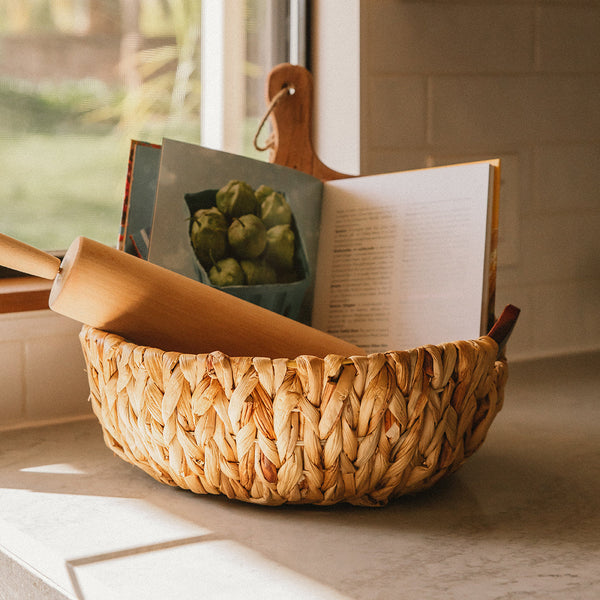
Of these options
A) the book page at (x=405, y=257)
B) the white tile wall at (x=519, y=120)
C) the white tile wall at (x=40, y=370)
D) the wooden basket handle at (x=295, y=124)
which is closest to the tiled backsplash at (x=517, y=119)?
the white tile wall at (x=519, y=120)

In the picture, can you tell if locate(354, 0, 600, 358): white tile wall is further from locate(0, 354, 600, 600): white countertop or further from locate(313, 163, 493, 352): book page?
locate(0, 354, 600, 600): white countertop

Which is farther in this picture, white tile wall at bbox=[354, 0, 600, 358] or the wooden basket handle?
white tile wall at bbox=[354, 0, 600, 358]

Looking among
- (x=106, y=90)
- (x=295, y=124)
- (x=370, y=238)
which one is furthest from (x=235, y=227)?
(x=106, y=90)

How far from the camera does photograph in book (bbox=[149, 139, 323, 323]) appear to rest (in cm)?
83

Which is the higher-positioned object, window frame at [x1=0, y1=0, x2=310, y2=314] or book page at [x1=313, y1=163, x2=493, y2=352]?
window frame at [x1=0, y1=0, x2=310, y2=314]

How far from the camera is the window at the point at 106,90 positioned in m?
1.07

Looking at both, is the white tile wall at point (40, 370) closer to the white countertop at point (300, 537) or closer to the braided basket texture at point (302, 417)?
the white countertop at point (300, 537)

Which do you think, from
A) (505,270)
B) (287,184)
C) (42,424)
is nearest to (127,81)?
(287,184)

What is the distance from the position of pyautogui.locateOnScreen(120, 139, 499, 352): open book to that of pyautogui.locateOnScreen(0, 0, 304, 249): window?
1.06 feet

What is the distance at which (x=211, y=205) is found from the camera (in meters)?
0.86

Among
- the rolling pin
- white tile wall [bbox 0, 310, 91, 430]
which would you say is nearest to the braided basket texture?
the rolling pin

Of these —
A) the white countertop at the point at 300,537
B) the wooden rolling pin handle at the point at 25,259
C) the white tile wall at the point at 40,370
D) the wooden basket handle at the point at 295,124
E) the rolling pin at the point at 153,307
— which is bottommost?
the white countertop at the point at 300,537

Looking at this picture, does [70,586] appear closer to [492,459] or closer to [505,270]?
[492,459]

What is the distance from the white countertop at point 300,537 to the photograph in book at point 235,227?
8.7 inches
